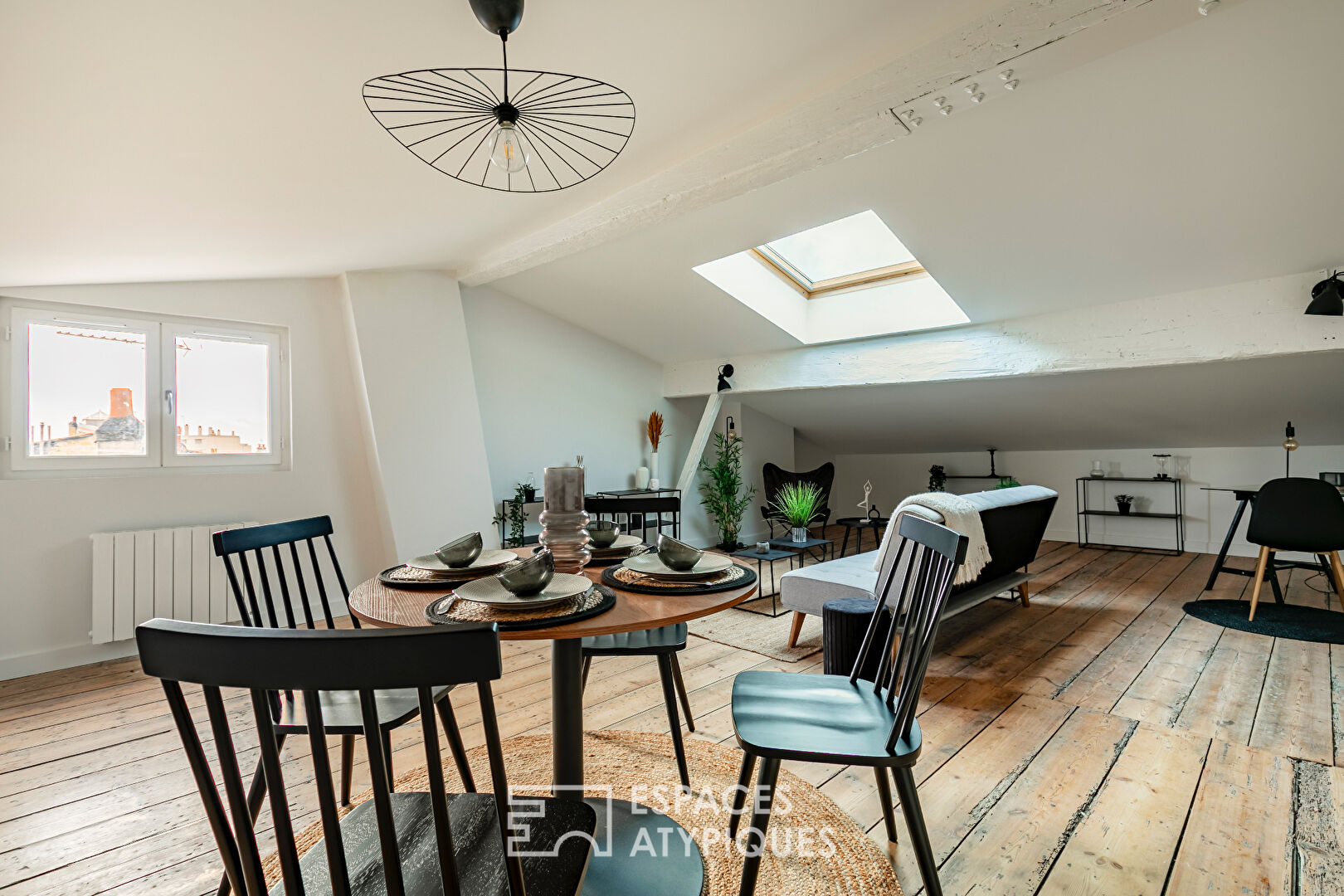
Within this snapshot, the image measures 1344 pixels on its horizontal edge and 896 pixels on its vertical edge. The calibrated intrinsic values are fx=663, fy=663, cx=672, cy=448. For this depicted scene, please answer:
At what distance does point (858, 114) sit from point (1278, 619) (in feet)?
12.3

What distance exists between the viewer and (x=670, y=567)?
1.64 meters

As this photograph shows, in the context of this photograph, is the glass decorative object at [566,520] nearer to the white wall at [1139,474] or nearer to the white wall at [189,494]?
the white wall at [189,494]

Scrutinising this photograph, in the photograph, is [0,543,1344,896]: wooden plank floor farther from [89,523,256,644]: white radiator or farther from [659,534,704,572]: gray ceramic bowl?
[659,534,704,572]: gray ceramic bowl

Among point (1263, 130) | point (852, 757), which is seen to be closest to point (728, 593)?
point (852, 757)

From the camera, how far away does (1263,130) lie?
242 cm

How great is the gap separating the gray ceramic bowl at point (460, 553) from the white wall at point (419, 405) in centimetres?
256

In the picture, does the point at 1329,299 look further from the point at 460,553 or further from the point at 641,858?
the point at 460,553

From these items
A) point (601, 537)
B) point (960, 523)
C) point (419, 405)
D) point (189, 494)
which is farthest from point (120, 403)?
point (960, 523)

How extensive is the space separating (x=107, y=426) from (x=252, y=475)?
70 centimetres

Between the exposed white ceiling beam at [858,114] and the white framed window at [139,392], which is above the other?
the exposed white ceiling beam at [858,114]

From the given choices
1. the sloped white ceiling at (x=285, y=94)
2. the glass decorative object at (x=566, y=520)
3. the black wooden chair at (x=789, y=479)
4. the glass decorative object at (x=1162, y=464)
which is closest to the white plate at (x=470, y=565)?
the glass decorative object at (x=566, y=520)

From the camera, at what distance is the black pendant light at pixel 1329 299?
2.96 metres

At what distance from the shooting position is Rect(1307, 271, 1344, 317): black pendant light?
2.96 metres

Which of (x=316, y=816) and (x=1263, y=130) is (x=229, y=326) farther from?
(x=1263, y=130)
